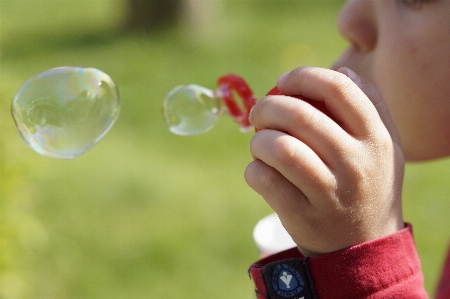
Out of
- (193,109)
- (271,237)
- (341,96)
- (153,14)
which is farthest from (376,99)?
(153,14)

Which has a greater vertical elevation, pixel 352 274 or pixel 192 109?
pixel 192 109

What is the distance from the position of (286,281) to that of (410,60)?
0.41 m

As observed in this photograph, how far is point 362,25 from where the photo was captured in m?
1.09

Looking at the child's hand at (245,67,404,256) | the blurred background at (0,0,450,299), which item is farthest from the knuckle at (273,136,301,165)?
the blurred background at (0,0,450,299)

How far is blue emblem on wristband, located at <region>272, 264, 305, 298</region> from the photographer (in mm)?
908

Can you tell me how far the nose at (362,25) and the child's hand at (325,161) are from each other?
21cm

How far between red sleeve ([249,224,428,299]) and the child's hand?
0.07 ft

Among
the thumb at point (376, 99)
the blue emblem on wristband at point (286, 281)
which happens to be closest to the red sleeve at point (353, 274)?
the blue emblem on wristband at point (286, 281)

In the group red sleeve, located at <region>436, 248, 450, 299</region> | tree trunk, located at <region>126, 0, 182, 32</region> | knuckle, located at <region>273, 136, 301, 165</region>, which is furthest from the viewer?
tree trunk, located at <region>126, 0, 182, 32</region>

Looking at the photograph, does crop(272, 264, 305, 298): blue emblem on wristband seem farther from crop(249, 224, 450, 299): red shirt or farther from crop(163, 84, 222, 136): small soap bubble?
crop(163, 84, 222, 136): small soap bubble

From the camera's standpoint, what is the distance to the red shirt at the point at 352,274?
2.89ft

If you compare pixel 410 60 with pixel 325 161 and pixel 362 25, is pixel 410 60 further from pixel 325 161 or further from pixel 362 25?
pixel 325 161

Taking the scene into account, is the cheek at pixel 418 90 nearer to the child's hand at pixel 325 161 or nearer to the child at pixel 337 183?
the child at pixel 337 183

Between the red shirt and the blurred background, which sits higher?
the blurred background
